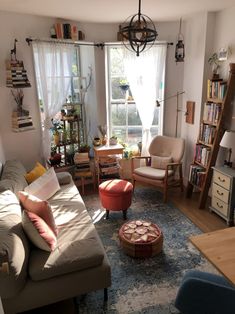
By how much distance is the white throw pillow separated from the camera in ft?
9.54

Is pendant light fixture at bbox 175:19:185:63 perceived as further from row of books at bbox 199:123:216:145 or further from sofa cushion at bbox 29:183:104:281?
sofa cushion at bbox 29:183:104:281

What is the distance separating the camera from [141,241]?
2.57 metres

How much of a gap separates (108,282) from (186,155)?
2.84 meters

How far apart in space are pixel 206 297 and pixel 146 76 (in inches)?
138

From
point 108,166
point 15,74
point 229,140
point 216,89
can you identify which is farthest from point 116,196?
point 15,74

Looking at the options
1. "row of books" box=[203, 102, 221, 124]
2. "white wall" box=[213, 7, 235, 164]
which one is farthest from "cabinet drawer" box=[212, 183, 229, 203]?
"row of books" box=[203, 102, 221, 124]

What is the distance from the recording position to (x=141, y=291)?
2.25 m

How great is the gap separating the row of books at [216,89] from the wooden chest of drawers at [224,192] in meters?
0.98

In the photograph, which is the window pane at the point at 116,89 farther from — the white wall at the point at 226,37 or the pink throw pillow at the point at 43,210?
the pink throw pillow at the point at 43,210

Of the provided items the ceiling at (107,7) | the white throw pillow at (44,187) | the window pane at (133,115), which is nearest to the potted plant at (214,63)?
the ceiling at (107,7)

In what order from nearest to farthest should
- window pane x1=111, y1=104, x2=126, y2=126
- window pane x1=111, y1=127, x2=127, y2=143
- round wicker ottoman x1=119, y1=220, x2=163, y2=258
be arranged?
round wicker ottoman x1=119, y1=220, x2=163, y2=258, window pane x1=111, y1=104, x2=126, y2=126, window pane x1=111, y1=127, x2=127, y2=143

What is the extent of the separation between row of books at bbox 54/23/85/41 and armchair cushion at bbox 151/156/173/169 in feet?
7.22

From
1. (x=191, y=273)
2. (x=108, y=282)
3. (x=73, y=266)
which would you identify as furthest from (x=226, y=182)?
(x=73, y=266)

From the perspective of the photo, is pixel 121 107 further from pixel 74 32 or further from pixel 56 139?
pixel 74 32
